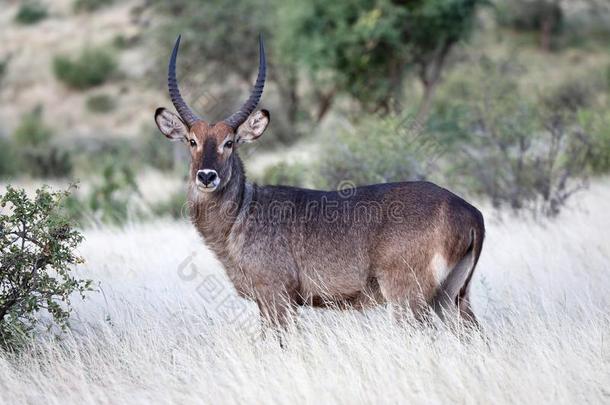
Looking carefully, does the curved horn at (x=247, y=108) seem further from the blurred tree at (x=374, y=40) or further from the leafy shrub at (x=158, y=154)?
the leafy shrub at (x=158, y=154)

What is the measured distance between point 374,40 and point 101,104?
83.1 feet

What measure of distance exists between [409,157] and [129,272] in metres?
4.50

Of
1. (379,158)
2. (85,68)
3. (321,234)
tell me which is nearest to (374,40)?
(379,158)

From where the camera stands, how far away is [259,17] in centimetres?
2539

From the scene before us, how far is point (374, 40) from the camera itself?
19.5 meters

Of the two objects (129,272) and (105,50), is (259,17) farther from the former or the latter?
(105,50)

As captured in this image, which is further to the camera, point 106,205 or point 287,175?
point 106,205

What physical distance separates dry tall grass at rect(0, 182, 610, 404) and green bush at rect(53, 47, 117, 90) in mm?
37192

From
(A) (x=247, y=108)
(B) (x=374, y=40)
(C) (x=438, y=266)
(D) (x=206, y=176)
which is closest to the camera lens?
(C) (x=438, y=266)

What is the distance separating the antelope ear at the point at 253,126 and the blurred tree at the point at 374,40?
41.7 ft

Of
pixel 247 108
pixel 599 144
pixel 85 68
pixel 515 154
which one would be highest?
pixel 85 68

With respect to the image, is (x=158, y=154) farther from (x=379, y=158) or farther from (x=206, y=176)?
(x=206, y=176)

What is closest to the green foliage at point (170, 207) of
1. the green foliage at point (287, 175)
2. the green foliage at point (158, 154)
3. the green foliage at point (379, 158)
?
the green foliage at point (287, 175)

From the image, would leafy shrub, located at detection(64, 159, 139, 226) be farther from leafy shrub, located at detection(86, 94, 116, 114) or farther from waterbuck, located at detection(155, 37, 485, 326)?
leafy shrub, located at detection(86, 94, 116, 114)
